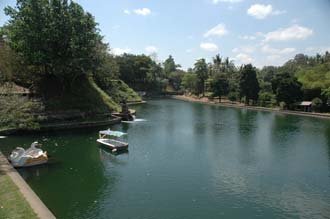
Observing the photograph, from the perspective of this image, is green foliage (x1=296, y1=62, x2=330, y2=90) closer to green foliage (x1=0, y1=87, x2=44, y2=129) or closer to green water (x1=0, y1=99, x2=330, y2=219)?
green water (x1=0, y1=99, x2=330, y2=219)

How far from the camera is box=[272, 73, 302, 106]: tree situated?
65.8m

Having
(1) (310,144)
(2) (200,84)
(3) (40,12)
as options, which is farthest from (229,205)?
(2) (200,84)

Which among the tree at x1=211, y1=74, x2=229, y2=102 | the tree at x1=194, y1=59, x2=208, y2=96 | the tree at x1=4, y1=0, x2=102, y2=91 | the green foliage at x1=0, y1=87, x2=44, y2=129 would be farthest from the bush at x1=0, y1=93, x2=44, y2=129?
the tree at x1=194, y1=59, x2=208, y2=96

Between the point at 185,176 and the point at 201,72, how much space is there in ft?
291

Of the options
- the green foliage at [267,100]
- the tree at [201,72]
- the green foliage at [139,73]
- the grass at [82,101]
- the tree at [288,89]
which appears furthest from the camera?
the green foliage at [139,73]

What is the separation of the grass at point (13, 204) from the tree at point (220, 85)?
251 feet

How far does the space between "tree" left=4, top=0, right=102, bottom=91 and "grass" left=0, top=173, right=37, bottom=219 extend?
28390 millimetres

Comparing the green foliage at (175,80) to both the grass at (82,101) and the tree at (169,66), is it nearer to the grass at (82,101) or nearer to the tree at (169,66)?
the tree at (169,66)

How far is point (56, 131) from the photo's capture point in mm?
38875

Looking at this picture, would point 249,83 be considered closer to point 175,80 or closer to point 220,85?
point 220,85

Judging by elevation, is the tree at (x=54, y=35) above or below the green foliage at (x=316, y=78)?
above

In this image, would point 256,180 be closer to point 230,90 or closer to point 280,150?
point 280,150

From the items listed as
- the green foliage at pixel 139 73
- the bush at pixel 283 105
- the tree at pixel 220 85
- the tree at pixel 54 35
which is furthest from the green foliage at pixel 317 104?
the green foliage at pixel 139 73

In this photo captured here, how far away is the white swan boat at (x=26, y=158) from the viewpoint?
75.6 ft
